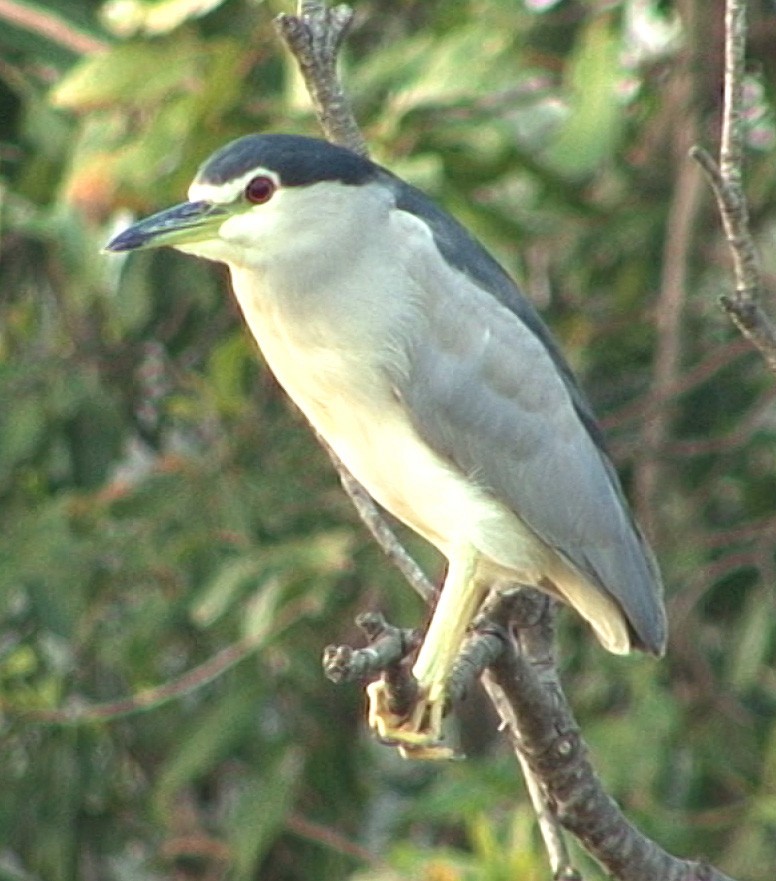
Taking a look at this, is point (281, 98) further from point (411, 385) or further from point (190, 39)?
point (411, 385)

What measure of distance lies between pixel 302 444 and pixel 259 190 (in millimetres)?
1344

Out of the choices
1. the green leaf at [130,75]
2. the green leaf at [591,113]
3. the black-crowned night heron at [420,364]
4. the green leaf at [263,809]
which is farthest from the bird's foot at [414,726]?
the green leaf at [263,809]

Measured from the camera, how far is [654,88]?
3344 millimetres

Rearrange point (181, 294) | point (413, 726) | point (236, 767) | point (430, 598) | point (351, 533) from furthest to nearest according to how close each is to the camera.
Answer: point (236, 767), point (181, 294), point (351, 533), point (430, 598), point (413, 726)

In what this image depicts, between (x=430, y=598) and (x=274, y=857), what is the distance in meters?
1.69

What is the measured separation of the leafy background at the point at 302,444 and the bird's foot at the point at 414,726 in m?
0.77

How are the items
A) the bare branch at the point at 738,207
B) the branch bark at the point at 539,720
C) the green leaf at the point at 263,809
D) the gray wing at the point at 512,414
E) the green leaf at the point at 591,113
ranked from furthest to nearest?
the green leaf at the point at 263,809 → the green leaf at the point at 591,113 → the gray wing at the point at 512,414 → the branch bark at the point at 539,720 → the bare branch at the point at 738,207

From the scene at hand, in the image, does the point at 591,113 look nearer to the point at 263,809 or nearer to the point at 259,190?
the point at 259,190

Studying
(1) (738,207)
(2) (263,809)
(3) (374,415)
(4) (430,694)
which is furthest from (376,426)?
(2) (263,809)

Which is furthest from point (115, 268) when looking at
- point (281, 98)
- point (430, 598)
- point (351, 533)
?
point (430, 598)

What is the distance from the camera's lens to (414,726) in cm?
196

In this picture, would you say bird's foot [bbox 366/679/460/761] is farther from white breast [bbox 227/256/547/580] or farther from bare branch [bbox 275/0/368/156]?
bare branch [bbox 275/0/368/156]

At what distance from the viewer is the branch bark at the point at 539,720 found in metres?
1.92

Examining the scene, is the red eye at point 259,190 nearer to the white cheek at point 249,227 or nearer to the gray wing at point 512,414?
the white cheek at point 249,227
